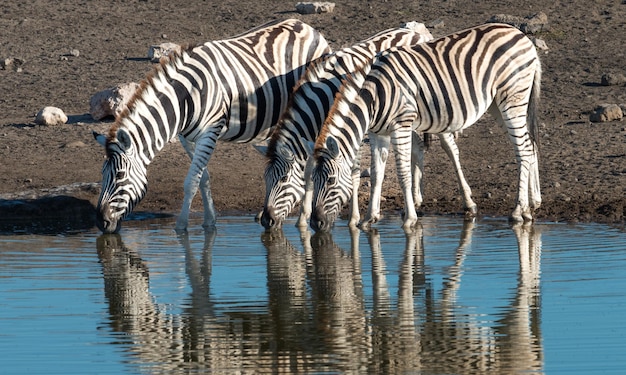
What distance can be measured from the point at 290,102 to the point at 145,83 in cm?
147

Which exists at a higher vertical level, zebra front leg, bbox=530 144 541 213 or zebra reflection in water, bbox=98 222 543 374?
zebra front leg, bbox=530 144 541 213

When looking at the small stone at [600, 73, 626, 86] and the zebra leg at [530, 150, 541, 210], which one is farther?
the small stone at [600, 73, 626, 86]

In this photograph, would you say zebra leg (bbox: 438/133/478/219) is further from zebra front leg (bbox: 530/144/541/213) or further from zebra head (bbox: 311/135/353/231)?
zebra head (bbox: 311/135/353/231)

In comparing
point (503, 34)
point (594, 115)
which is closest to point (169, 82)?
point (503, 34)

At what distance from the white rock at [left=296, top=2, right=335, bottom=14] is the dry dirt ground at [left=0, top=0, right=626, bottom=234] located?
134mm

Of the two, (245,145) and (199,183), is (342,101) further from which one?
(245,145)

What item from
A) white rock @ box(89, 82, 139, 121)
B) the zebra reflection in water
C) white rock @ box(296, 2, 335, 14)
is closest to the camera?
the zebra reflection in water

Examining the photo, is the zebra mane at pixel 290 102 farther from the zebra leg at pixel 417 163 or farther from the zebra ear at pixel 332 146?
the zebra leg at pixel 417 163

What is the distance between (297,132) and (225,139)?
1.14m

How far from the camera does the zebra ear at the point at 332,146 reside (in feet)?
38.6

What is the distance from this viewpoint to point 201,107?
1264cm

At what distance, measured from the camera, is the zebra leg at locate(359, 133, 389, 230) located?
12602mm

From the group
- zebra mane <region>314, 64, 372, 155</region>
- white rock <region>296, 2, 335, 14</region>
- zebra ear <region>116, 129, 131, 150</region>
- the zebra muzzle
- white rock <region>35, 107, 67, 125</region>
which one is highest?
white rock <region>296, 2, 335, 14</region>

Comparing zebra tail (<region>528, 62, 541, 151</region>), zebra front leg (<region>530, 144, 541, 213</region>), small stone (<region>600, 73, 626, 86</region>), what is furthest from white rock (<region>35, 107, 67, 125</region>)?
small stone (<region>600, 73, 626, 86</region>)
